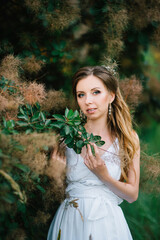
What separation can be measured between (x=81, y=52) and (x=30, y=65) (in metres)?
0.74

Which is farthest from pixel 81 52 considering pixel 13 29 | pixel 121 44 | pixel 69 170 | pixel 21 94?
pixel 69 170

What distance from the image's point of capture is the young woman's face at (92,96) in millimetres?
1780

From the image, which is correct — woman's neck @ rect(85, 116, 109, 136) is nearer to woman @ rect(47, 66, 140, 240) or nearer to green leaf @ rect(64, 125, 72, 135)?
woman @ rect(47, 66, 140, 240)

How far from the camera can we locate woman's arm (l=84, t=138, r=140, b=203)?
1625 millimetres

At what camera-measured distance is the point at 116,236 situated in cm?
167

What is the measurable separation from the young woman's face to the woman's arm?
0.33 meters

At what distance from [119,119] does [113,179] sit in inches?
20.6

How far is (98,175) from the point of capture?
1.69 metres

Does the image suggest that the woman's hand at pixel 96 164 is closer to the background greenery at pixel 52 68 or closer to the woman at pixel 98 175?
the woman at pixel 98 175

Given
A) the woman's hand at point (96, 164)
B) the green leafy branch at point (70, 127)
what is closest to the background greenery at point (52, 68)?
the green leafy branch at point (70, 127)

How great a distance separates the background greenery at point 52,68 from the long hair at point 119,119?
0.82 ft

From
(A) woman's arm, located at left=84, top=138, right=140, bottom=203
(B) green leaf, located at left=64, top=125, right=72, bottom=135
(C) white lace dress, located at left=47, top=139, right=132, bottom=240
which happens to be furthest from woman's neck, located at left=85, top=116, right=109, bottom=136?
(B) green leaf, located at left=64, top=125, right=72, bottom=135

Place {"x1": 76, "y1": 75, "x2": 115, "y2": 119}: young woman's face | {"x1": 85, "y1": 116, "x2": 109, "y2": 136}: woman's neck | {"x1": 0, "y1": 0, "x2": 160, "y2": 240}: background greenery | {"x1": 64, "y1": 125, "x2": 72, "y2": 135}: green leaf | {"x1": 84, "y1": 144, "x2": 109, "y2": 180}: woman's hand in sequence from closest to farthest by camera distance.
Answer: {"x1": 64, "y1": 125, "x2": 72, "y2": 135}: green leaf, {"x1": 0, "y1": 0, "x2": 160, "y2": 240}: background greenery, {"x1": 84, "y1": 144, "x2": 109, "y2": 180}: woman's hand, {"x1": 76, "y1": 75, "x2": 115, "y2": 119}: young woman's face, {"x1": 85, "y1": 116, "x2": 109, "y2": 136}: woman's neck

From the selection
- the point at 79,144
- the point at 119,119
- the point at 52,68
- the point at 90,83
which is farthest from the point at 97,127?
the point at 52,68
